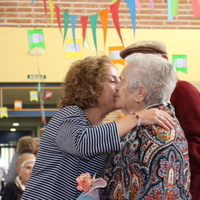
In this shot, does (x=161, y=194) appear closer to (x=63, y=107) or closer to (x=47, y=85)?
(x=63, y=107)

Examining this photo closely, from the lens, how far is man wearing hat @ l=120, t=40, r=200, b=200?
2570 mm

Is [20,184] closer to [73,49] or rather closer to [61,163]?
[61,163]

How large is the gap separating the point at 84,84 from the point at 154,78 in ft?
2.04

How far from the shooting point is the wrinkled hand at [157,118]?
7.50ft

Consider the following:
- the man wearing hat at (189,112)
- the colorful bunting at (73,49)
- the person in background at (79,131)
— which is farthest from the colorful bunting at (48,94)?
the man wearing hat at (189,112)

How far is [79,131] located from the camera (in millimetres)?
2469

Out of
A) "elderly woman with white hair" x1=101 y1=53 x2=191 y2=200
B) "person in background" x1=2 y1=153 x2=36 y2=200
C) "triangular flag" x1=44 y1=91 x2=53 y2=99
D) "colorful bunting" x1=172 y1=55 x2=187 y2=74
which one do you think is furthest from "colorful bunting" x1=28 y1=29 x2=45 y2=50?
"elderly woman with white hair" x1=101 y1=53 x2=191 y2=200

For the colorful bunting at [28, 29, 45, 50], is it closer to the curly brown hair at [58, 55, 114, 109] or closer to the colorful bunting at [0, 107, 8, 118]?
the colorful bunting at [0, 107, 8, 118]

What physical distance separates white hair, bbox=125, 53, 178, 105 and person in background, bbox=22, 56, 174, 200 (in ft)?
0.28

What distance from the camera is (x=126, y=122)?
2.40 m

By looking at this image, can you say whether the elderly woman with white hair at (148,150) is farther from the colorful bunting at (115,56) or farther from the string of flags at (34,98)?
the string of flags at (34,98)

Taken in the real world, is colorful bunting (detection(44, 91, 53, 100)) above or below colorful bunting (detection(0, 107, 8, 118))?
above

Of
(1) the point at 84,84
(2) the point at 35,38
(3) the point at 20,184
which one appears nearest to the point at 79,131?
(1) the point at 84,84

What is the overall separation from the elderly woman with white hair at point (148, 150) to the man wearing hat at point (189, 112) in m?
0.25
